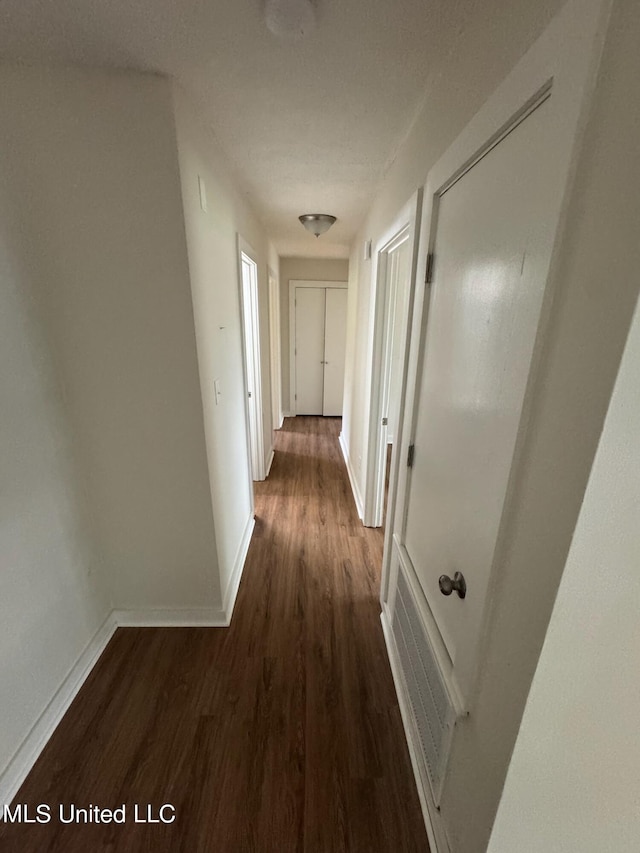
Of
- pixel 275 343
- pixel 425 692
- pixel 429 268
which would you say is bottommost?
pixel 425 692

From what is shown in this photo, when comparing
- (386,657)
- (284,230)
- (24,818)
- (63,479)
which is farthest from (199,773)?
(284,230)

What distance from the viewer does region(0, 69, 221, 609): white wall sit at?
3.83 feet

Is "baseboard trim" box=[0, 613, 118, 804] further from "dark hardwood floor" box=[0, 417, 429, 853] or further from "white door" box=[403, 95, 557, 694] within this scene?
"white door" box=[403, 95, 557, 694]

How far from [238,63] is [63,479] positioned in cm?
161

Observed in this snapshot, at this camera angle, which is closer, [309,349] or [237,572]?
[237,572]

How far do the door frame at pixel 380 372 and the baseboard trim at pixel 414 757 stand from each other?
2.02 ft

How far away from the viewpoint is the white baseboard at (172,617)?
1.79 metres

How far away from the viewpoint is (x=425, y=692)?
1174 mm

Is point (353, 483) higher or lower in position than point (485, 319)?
lower

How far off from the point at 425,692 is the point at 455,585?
0.52 metres

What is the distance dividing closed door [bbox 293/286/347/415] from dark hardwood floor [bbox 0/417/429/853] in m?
3.65

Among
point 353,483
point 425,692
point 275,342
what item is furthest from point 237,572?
point 275,342

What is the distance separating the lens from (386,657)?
1677mm

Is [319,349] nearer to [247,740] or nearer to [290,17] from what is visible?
[290,17]
